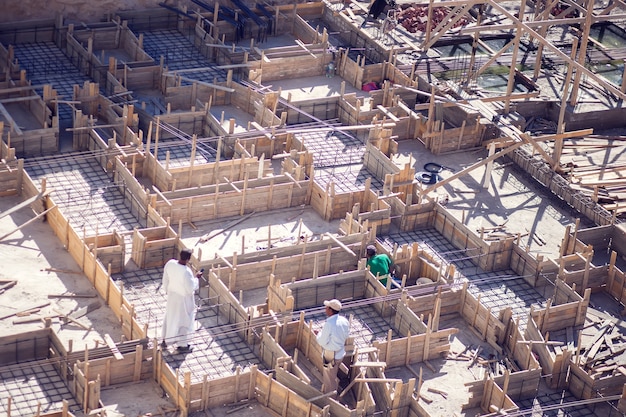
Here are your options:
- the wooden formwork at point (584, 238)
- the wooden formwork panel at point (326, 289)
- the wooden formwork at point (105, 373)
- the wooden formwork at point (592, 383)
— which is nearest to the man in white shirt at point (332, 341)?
the wooden formwork panel at point (326, 289)

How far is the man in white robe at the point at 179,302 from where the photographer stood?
32406 millimetres

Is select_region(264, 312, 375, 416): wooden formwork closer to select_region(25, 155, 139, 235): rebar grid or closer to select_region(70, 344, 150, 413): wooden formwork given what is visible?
select_region(70, 344, 150, 413): wooden formwork

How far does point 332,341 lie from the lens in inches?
1243

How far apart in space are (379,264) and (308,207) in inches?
161

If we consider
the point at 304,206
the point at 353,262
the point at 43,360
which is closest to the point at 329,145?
the point at 304,206

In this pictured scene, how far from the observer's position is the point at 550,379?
33625 mm

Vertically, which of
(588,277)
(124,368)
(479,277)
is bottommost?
(479,277)

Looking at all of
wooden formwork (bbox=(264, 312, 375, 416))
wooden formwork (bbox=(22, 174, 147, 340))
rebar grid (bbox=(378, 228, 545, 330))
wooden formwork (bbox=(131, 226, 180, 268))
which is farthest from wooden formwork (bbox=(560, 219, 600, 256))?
wooden formwork (bbox=(22, 174, 147, 340))

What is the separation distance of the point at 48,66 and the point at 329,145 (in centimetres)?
852

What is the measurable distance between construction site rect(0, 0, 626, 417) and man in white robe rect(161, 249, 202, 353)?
0.34 metres

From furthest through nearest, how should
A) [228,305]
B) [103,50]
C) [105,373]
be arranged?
[103,50] < [228,305] < [105,373]

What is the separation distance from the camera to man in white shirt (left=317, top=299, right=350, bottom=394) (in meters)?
31.4

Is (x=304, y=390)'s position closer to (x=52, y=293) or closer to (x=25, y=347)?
(x=25, y=347)

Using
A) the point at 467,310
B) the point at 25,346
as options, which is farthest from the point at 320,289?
the point at 25,346
